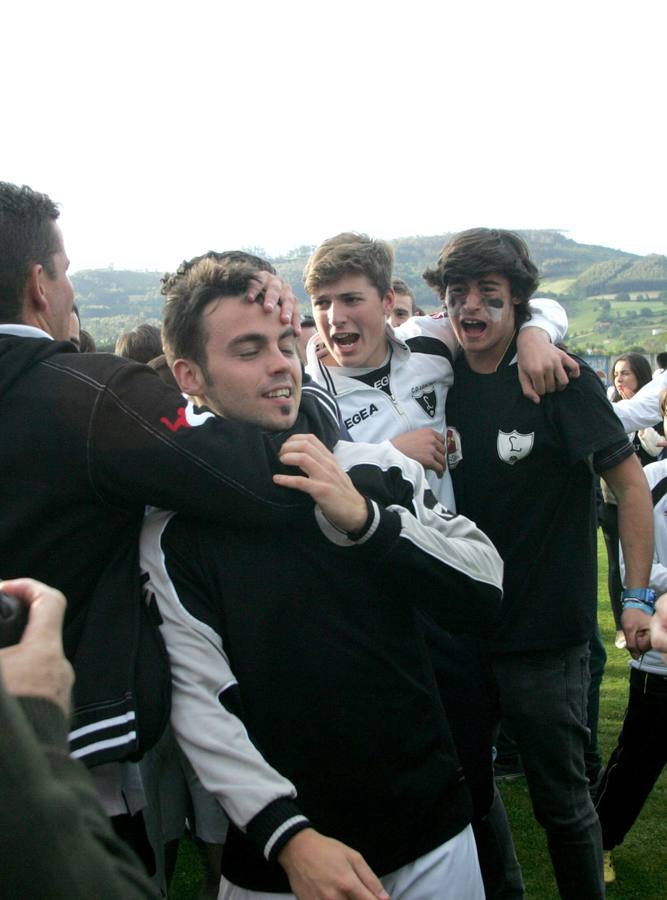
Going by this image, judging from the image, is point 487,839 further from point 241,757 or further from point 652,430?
point 652,430

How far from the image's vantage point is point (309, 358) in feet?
13.2

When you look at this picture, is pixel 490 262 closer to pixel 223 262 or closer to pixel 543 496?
pixel 543 496

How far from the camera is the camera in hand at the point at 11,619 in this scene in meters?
1.28

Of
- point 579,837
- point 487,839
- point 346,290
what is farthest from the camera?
point 346,290

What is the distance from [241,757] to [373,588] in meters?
0.52

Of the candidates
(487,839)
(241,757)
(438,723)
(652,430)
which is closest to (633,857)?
(487,839)

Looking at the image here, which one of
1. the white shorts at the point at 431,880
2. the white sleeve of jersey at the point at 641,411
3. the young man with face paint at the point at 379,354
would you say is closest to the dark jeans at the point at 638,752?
the young man with face paint at the point at 379,354

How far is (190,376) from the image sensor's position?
2498 millimetres

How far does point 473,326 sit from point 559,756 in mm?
1829

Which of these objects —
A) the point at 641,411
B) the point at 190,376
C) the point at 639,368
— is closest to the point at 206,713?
the point at 190,376

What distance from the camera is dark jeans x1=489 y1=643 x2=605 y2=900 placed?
3.43 meters

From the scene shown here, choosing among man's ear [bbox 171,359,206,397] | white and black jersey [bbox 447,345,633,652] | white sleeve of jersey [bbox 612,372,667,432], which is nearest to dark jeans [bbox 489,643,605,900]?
white and black jersey [bbox 447,345,633,652]

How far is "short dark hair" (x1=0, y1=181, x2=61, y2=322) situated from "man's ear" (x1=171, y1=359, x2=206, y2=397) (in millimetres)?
447

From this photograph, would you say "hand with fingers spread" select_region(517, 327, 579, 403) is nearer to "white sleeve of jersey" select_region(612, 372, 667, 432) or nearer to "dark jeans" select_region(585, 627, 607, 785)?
"dark jeans" select_region(585, 627, 607, 785)
